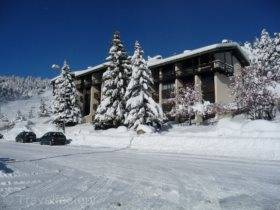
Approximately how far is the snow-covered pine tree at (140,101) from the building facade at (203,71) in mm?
4629

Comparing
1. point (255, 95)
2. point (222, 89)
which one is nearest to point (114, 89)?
point (222, 89)

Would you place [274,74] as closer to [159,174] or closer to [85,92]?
[159,174]

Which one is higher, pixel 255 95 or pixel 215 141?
pixel 255 95

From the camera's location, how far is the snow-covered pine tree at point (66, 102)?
51.6 meters

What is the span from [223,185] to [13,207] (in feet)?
20.6

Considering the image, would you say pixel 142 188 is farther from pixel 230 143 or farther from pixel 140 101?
pixel 140 101

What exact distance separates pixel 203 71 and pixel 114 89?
1269cm

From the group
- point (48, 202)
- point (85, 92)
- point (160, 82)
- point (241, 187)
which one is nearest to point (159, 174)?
point (241, 187)

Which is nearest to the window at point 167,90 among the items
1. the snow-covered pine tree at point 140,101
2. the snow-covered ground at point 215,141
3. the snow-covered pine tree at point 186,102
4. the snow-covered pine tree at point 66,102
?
the snow-covered pine tree at point 186,102

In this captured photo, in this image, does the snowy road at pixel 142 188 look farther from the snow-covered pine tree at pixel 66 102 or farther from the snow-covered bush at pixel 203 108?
the snow-covered pine tree at pixel 66 102

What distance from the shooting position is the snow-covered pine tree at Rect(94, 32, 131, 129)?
40062 millimetres

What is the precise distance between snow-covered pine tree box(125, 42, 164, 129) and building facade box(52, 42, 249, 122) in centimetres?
463

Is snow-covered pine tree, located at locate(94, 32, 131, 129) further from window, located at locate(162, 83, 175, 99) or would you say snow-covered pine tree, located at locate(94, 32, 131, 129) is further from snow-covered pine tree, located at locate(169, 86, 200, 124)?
window, located at locate(162, 83, 175, 99)

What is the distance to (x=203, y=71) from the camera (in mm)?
45188
